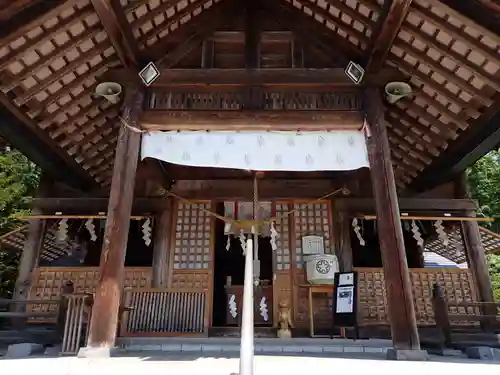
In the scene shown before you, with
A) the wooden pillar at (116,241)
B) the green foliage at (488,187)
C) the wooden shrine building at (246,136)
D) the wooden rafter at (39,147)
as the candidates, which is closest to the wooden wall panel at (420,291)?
the wooden shrine building at (246,136)

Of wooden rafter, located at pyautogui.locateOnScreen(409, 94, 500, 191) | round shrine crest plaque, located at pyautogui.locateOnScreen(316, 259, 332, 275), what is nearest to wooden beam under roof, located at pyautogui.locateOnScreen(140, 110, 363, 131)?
wooden rafter, located at pyautogui.locateOnScreen(409, 94, 500, 191)

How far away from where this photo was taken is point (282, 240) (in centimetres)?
784

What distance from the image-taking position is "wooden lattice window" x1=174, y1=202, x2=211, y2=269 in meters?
7.59

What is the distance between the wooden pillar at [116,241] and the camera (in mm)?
4301

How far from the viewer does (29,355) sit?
489 cm

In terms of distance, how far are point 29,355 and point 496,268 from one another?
16873 millimetres

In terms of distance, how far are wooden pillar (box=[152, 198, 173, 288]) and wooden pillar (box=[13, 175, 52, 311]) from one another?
2.35 meters

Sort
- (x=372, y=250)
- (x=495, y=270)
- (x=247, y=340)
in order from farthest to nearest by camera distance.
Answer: (x=495, y=270) < (x=372, y=250) < (x=247, y=340)

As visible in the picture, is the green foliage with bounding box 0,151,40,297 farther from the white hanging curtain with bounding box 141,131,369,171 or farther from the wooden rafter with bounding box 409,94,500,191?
the wooden rafter with bounding box 409,94,500,191

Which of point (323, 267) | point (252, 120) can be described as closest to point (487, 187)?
point (323, 267)

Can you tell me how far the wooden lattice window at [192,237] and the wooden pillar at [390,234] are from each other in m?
3.73

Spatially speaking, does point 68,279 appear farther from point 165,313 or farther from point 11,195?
point 11,195

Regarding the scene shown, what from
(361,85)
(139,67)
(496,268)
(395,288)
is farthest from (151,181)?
(496,268)

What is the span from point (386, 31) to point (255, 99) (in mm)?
1971
